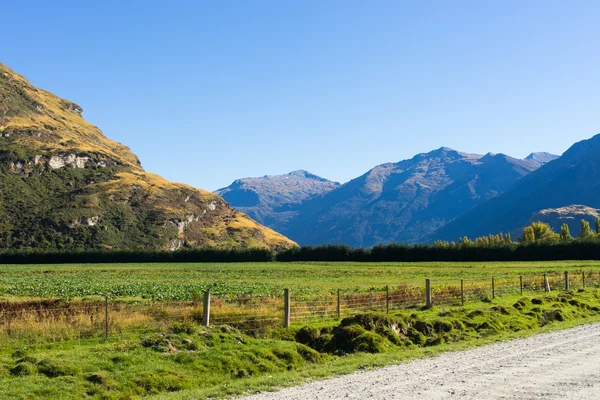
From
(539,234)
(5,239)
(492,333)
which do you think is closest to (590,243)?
(539,234)

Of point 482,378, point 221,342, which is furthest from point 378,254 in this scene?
point 482,378

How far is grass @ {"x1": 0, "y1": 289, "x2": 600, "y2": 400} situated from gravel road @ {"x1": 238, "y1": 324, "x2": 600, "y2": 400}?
38.6 inches

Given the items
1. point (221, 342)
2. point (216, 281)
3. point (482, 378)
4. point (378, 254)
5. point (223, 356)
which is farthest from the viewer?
point (378, 254)

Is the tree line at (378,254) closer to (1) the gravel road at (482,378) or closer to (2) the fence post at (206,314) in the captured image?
(1) the gravel road at (482,378)

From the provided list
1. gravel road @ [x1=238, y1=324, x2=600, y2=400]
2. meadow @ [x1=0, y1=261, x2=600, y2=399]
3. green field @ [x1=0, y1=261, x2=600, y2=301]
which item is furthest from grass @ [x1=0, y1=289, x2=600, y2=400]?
green field @ [x1=0, y1=261, x2=600, y2=301]

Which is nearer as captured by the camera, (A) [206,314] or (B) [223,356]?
(B) [223,356]

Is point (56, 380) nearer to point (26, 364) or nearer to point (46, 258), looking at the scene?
point (26, 364)

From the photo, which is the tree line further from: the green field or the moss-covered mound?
the moss-covered mound

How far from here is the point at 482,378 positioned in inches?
548

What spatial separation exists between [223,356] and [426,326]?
893 centimetres

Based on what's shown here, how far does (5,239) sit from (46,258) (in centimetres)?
4893

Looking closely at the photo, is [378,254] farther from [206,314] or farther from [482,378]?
[482,378]

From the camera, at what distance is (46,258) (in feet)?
459

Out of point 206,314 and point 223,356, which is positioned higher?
point 206,314
